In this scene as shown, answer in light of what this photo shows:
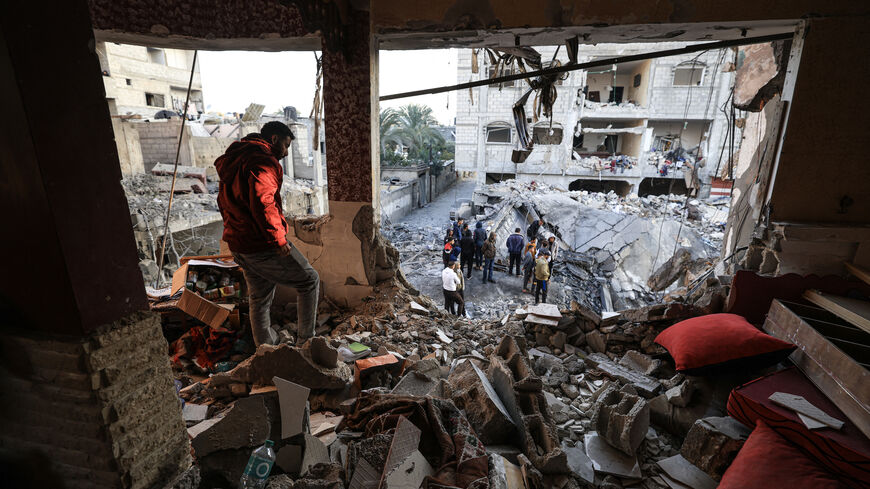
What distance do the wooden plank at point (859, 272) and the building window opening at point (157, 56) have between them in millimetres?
32929

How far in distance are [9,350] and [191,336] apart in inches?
87.8

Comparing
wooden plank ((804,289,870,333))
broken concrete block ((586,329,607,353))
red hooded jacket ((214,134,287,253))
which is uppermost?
red hooded jacket ((214,134,287,253))

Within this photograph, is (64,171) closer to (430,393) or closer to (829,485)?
(430,393)

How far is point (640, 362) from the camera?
332 cm

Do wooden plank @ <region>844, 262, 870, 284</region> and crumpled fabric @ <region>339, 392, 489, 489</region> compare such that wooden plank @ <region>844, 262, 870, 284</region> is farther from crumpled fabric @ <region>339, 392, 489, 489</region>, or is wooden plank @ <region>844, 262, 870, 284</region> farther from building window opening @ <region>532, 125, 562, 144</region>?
building window opening @ <region>532, 125, 562, 144</region>

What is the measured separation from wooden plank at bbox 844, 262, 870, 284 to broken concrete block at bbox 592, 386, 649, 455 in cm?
223

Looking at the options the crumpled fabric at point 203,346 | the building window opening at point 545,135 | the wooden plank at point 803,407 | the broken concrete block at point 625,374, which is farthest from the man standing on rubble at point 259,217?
the building window opening at point 545,135

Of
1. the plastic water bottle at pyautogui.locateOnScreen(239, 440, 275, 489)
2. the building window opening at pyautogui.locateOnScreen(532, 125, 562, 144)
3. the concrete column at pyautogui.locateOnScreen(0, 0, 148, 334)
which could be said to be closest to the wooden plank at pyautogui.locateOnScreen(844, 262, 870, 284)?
the plastic water bottle at pyautogui.locateOnScreen(239, 440, 275, 489)

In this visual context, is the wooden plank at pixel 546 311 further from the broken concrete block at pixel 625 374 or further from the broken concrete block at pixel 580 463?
the broken concrete block at pixel 580 463

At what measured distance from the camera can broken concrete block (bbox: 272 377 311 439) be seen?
1.82 meters

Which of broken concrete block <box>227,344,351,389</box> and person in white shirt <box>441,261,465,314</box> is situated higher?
broken concrete block <box>227,344,351,389</box>

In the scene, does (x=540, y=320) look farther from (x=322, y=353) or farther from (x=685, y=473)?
(x=322, y=353)

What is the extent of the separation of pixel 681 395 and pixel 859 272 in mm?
1942

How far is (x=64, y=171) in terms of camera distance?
1.22 m
